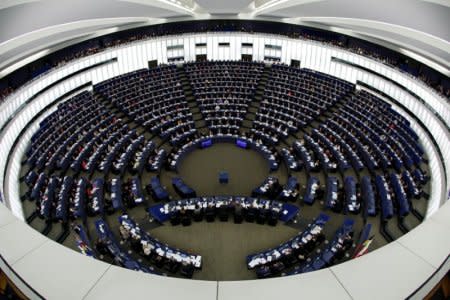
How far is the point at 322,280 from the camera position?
251 inches

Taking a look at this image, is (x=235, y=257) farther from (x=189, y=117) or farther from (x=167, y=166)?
(x=189, y=117)

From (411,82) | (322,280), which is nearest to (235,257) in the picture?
(322,280)

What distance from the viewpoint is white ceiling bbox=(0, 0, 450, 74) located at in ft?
71.1

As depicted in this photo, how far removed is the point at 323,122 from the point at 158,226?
16696 millimetres

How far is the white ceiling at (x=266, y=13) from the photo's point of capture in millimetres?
21656

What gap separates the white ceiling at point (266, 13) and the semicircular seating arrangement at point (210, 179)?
6006mm

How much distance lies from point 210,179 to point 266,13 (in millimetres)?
20445

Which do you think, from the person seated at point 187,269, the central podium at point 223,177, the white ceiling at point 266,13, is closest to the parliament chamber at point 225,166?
the person seated at point 187,269

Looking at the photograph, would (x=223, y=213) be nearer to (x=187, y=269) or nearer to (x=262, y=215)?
(x=262, y=215)

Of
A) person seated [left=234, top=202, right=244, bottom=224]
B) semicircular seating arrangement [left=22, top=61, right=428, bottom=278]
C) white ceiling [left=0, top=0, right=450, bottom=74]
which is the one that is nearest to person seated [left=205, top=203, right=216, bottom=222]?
semicircular seating arrangement [left=22, top=61, right=428, bottom=278]

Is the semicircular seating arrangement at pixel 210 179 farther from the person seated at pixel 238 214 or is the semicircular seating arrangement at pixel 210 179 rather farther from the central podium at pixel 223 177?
the central podium at pixel 223 177

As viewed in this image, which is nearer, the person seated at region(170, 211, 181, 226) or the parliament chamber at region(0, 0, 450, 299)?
the parliament chamber at region(0, 0, 450, 299)

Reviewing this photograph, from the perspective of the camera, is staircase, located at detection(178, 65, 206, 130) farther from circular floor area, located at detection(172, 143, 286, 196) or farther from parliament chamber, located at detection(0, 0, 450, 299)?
circular floor area, located at detection(172, 143, 286, 196)

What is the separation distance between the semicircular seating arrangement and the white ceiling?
6006 mm
